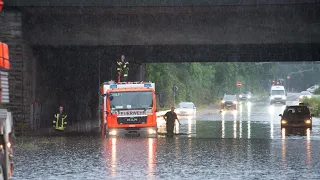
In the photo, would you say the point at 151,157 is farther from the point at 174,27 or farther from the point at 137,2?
the point at 174,27

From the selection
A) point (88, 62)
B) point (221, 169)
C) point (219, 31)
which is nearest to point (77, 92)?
point (88, 62)

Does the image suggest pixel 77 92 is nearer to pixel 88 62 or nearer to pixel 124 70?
pixel 88 62

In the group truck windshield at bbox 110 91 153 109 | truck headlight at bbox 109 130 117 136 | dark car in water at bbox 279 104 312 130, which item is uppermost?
truck windshield at bbox 110 91 153 109

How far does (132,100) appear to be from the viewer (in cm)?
3338

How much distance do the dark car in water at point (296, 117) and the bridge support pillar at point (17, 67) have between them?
13.1 m

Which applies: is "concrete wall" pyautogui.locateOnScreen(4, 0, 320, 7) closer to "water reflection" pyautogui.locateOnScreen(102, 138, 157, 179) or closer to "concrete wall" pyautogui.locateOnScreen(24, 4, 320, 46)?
"concrete wall" pyautogui.locateOnScreen(24, 4, 320, 46)

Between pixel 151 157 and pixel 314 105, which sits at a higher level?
pixel 314 105

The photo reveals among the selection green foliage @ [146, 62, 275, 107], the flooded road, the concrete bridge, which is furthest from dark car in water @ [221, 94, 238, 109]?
the flooded road

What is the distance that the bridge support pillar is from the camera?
1335 inches

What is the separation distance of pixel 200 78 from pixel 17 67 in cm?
6783

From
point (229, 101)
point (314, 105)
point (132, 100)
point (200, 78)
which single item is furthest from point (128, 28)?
point (200, 78)

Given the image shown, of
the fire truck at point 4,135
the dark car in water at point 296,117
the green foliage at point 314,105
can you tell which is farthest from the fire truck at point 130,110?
the green foliage at point 314,105

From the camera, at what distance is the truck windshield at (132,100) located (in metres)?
33.2

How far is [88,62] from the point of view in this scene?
155 feet
